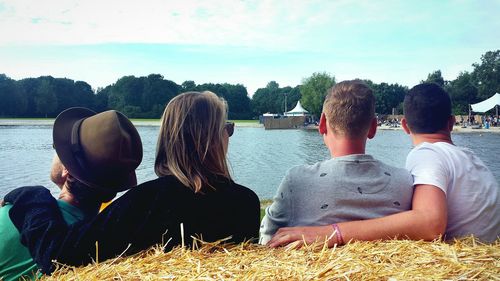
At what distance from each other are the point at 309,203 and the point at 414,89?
105 centimetres

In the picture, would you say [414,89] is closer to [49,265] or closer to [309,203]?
[309,203]

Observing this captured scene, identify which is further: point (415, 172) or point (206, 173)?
point (415, 172)

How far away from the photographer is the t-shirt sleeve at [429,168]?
2.64m

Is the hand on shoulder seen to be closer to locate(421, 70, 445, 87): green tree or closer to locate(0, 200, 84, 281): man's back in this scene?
locate(0, 200, 84, 281): man's back

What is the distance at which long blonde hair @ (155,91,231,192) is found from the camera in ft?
7.84

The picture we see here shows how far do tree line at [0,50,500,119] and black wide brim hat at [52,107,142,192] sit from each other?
7806 centimetres

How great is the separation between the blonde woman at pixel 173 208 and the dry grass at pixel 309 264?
0.29ft

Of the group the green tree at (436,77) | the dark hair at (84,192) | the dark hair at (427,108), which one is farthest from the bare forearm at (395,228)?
the green tree at (436,77)

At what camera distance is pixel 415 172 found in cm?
275

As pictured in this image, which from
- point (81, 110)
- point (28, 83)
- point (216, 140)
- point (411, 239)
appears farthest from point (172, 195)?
point (28, 83)

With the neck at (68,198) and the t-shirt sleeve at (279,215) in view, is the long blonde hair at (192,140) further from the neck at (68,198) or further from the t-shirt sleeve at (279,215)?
the neck at (68,198)

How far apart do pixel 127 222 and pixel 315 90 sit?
97.5 metres

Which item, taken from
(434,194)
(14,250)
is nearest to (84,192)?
(14,250)

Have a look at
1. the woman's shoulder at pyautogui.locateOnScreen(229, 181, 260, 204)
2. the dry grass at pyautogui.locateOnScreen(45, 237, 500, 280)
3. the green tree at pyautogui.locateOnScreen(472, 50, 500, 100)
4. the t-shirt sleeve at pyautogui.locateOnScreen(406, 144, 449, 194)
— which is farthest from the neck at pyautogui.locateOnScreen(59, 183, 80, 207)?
the green tree at pyautogui.locateOnScreen(472, 50, 500, 100)
